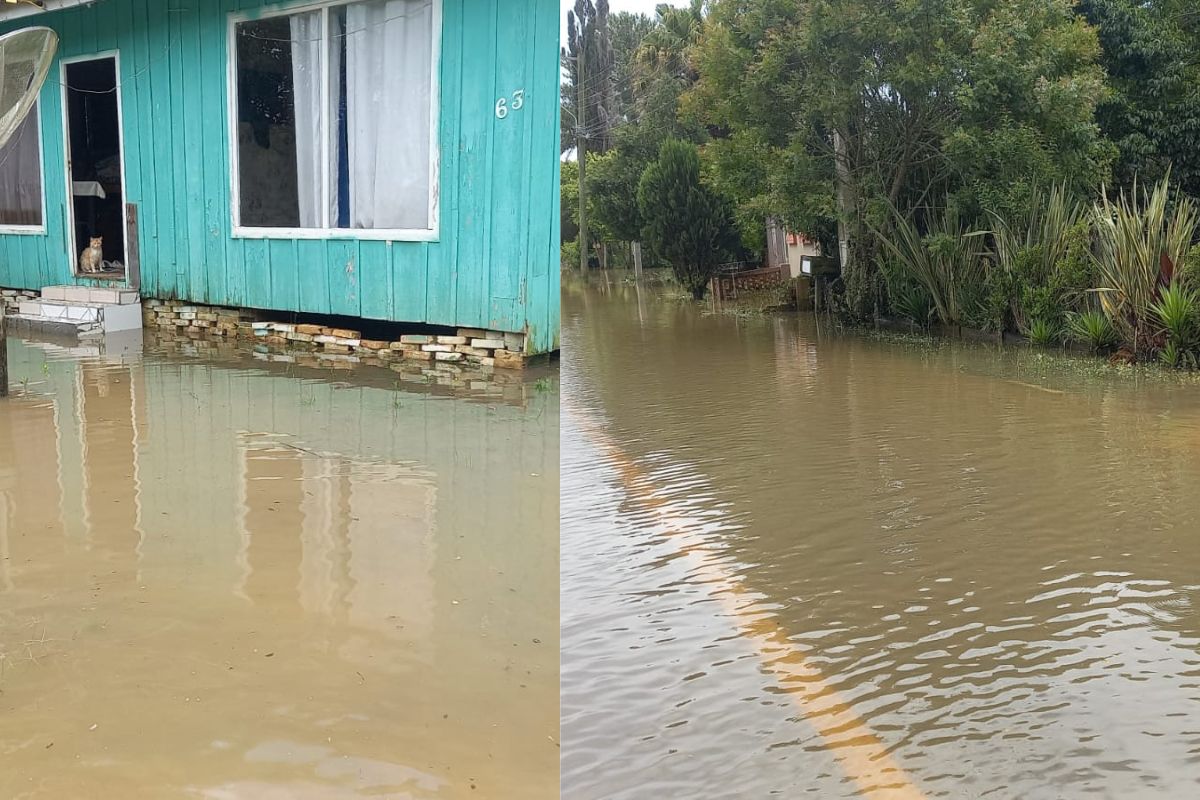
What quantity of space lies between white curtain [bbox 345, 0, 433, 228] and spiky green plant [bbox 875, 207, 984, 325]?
730cm

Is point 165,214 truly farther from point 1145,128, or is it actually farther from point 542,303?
point 1145,128

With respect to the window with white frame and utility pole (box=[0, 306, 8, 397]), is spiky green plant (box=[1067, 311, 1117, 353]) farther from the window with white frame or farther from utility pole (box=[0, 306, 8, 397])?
the window with white frame

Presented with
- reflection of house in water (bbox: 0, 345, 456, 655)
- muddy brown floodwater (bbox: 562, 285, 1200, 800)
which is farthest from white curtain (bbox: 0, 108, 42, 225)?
muddy brown floodwater (bbox: 562, 285, 1200, 800)

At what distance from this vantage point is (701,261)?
22750mm

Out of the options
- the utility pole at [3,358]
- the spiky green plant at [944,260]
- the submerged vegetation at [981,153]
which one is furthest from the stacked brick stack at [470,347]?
the spiky green plant at [944,260]

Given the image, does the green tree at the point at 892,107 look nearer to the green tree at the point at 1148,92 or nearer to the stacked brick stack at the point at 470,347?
the green tree at the point at 1148,92

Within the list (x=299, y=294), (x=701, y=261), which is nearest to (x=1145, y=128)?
(x=701, y=261)

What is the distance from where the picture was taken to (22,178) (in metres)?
13.7

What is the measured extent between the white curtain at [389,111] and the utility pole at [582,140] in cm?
2096

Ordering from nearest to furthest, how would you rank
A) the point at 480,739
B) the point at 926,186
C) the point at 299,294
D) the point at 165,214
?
the point at 480,739 < the point at 299,294 < the point at 165,214 < the point at 926,186

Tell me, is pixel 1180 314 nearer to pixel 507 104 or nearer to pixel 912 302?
pixel 912 302

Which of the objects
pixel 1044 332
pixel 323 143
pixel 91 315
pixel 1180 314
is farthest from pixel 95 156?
pixel 1180 314

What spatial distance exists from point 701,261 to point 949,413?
47.5 ft

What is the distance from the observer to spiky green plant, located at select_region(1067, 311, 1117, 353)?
38.3 feet
